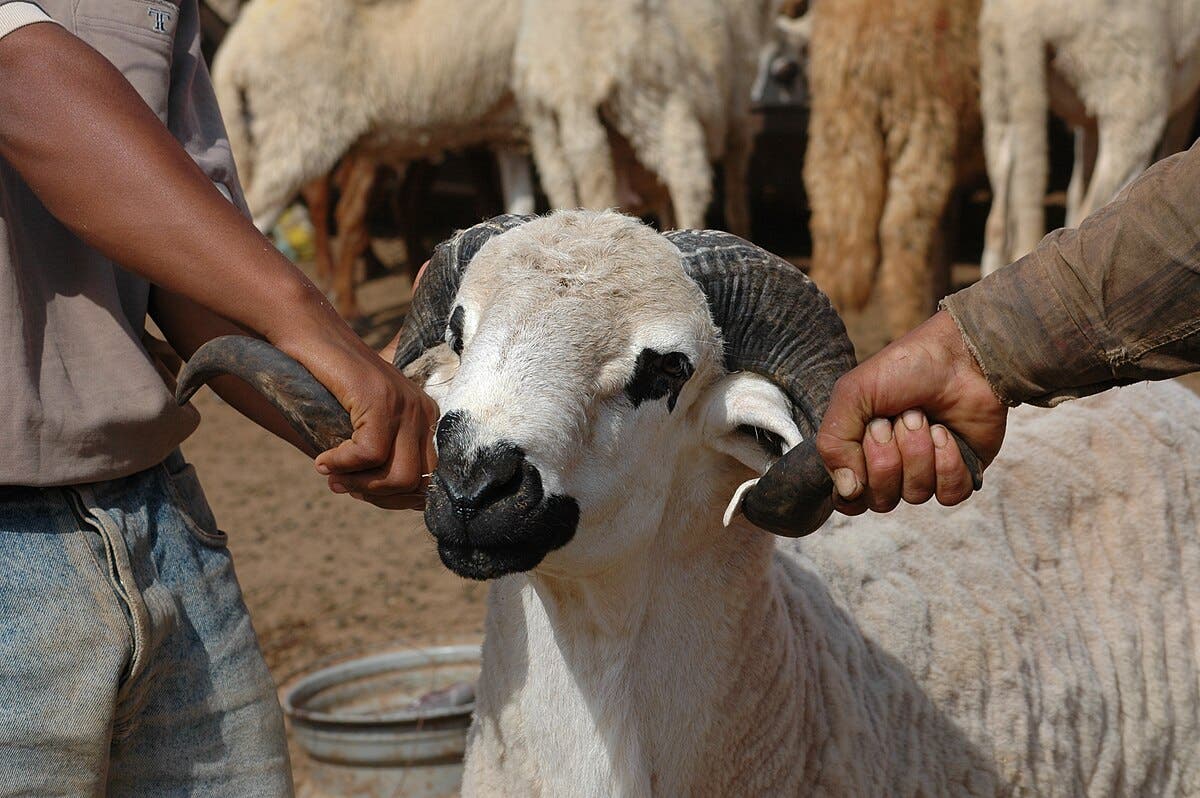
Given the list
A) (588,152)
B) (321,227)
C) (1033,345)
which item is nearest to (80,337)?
(1033,345)

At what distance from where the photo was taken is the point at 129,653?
6.69 ft

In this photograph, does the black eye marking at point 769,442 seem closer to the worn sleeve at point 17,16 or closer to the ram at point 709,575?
the ram at point 709,575

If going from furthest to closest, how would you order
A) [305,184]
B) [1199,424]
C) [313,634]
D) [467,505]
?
[305,184] < [313,634] < [1199,424] < [467,505]

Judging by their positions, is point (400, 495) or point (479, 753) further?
point (479, 753)

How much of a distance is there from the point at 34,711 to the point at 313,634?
3509mm

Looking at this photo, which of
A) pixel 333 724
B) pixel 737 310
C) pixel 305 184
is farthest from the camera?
pixel 305 184

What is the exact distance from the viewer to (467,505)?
6.49 ft

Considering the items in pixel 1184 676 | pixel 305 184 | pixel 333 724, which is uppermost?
pixel 1184 676

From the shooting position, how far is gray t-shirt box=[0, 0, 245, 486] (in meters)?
1.94

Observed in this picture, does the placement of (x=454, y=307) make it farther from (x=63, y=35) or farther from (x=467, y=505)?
(x=63, y=35)

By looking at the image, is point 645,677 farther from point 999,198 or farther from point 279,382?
point 999,198

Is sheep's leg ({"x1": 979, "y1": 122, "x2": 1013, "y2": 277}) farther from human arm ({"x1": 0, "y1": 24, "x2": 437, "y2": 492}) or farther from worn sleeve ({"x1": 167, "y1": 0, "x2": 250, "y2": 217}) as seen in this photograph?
human arm ({"x1": 0, "y1": 24, "x2": 437, "y2": 492})

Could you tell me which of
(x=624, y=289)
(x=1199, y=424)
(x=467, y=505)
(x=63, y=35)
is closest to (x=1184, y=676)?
(x=1199, y=424)

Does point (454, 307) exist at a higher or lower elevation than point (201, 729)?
higher
